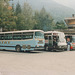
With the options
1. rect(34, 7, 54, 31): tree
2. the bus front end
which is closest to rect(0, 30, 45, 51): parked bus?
the bus front end

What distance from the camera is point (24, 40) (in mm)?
21328

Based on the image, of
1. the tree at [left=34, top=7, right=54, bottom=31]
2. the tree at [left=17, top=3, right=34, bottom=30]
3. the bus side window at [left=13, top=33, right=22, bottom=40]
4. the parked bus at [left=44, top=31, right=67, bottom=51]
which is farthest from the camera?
the tree at [left=34, top=7, right=54, bottom=31]

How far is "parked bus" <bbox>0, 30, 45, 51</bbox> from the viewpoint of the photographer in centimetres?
2069

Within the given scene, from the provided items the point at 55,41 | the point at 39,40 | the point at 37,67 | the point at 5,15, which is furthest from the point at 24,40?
the point at 5,15

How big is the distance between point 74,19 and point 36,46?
48.1 meters

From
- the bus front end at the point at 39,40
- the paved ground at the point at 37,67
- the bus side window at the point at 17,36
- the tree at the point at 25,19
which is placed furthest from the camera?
the tree at the point at 25,19

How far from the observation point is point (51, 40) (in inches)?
934

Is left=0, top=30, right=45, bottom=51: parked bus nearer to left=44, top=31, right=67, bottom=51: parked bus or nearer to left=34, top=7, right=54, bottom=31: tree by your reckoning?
left=44, top=31, right=67, bottom=51: parked bus

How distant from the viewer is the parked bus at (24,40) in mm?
20688

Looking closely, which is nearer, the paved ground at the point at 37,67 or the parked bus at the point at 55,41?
the paved ground at the point at 37,67

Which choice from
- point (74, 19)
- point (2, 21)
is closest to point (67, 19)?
point (74, 19)

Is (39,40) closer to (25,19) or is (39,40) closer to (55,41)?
(55,41)

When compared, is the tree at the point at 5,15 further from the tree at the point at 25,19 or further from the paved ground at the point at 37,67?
the paved ground at the point at 37,67

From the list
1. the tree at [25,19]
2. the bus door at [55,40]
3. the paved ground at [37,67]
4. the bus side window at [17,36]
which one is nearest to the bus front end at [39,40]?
the bus side window at [17,36]
